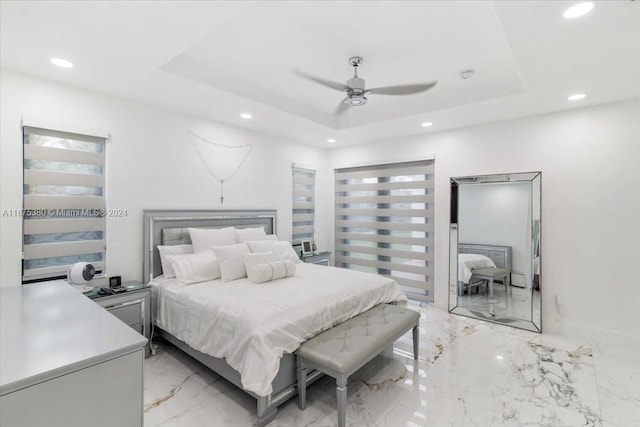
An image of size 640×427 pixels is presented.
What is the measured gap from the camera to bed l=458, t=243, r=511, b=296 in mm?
3825

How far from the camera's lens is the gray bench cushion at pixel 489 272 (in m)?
3.86

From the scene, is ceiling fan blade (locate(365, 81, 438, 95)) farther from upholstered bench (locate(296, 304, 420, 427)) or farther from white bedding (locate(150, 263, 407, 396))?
upholstered bench (locate(296, 304, 420, 427))

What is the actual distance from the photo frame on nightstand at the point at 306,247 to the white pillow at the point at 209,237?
56.7 inches

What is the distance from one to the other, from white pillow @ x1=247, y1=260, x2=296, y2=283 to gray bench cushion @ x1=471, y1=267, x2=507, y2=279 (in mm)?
2568

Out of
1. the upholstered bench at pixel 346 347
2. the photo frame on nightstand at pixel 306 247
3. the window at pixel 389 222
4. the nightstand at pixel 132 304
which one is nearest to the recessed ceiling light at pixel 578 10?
the upholstered bench at pixel 346 347

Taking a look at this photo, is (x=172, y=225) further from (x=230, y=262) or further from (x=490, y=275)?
(x=490, y=275)

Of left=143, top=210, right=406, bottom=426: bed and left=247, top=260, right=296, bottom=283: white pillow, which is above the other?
left=247, top=260, right=296, bottom=283: white pillow

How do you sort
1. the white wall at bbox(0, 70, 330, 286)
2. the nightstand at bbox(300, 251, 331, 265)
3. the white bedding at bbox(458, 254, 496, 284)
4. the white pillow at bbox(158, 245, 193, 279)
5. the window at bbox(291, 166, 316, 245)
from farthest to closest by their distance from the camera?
the window at bbox(291, 166, 316, 245)
the nightstand at bbox(300, 251, 331, 265)
the white bedding at bbox(458, 254, 496, 284)
the white pillow at bbox(158, 245, 193, 279)
the white wall at bbox(0, 70, 330, 286)

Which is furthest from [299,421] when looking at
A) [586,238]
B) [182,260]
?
[586,238]

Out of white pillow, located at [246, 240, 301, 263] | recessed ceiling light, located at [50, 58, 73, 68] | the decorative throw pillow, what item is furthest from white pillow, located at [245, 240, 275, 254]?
recessed ceiling light, located at [50, 58, 73, 68]

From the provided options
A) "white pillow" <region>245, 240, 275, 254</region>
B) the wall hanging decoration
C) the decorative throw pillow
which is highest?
the wall hanging decoration

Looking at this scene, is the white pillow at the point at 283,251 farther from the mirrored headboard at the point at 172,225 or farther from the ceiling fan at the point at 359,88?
the ceiling fan at the point at 359,88

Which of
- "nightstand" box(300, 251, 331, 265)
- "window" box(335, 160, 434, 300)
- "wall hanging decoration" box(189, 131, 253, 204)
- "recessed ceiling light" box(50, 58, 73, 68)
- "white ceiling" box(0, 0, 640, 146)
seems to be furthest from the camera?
"nightstand" box(300, 251, 331, 265)

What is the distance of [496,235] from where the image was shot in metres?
3.88
